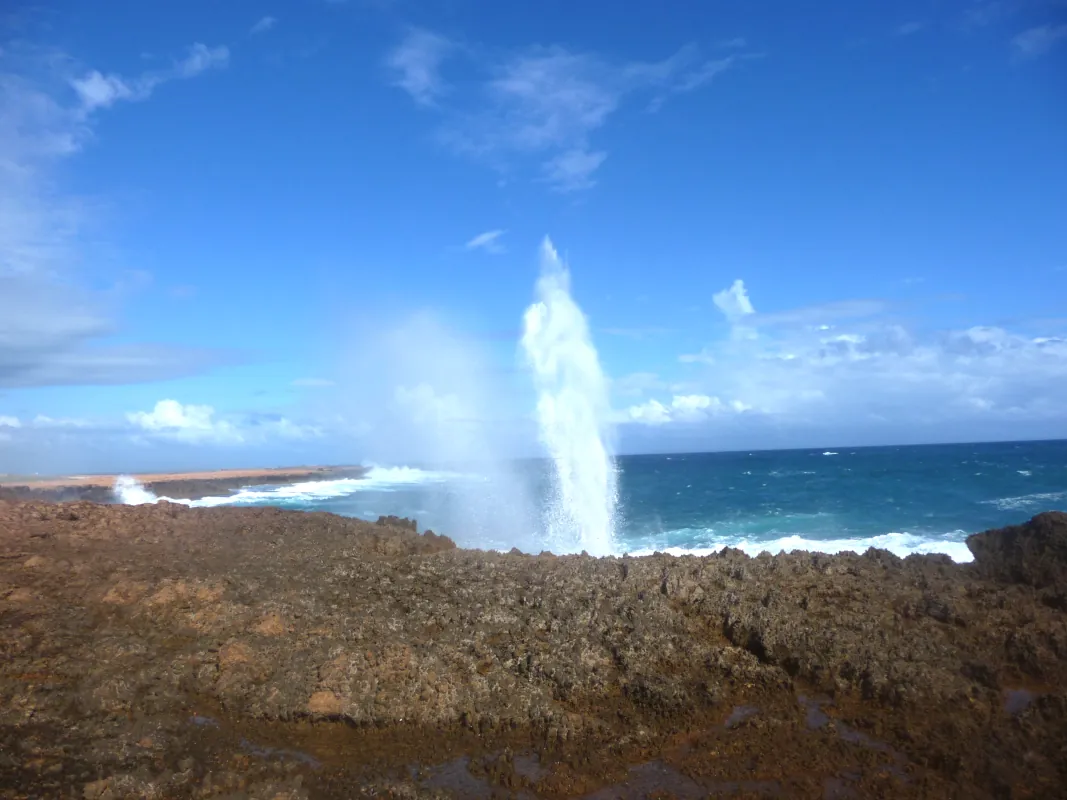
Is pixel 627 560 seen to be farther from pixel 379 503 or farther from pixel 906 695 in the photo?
pixel 379 503

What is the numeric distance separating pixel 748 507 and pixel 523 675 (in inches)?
1305

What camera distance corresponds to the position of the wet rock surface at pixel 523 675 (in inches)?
221

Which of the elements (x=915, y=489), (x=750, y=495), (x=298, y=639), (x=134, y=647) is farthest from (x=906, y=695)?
(x=915, y=489)

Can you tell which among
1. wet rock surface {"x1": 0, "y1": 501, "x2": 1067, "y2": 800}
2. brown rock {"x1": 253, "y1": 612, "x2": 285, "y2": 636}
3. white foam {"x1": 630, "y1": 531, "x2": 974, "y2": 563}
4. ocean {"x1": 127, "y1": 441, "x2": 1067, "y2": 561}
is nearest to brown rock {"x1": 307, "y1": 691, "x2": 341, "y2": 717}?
wet rock surface {"x1": 0, "y1": 501, "x2": 1067, "y2": 800}

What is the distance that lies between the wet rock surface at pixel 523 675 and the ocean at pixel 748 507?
880cm

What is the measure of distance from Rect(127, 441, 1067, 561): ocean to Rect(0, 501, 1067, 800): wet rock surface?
8799 mm

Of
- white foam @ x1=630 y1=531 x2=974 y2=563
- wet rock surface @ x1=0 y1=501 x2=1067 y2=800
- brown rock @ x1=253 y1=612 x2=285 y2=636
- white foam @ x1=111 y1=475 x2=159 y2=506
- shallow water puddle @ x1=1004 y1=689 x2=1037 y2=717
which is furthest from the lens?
white foam @ x1=111 y1=475 x2=159 y2=506

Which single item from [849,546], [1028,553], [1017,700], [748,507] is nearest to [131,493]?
[748,507]

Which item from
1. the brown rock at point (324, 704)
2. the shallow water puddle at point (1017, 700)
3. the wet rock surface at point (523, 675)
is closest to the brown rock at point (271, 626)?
the wet rock surface at point (523, 675)

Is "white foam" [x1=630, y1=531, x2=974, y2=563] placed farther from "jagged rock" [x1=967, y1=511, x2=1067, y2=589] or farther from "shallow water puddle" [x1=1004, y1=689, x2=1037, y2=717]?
"shallow water puddle" [x1=1004, y1=689, x2=1037, y2=717]

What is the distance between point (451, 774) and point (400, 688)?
113 centimetres

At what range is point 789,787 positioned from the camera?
553cm

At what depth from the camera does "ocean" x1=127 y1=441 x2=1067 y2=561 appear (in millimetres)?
22531

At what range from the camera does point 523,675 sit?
6.94m
